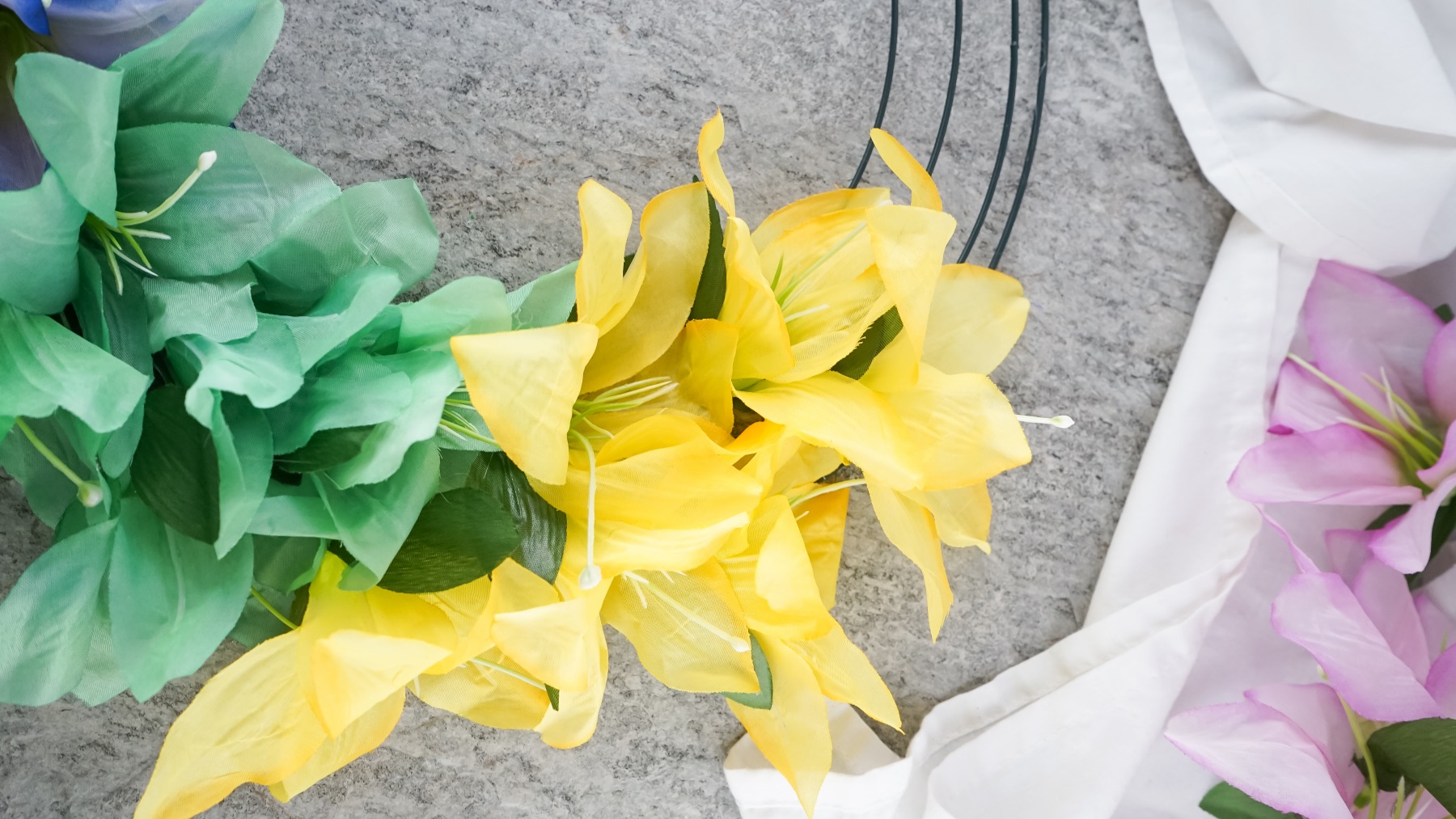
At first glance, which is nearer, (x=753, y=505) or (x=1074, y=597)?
(x=753, y=505)

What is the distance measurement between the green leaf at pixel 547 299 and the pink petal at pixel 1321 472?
35 cm

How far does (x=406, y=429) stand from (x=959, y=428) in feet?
0.67

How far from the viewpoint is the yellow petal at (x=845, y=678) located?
1.25 feet

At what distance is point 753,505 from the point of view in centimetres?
32

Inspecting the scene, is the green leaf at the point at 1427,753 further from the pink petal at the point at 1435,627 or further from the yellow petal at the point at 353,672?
the yellow petal at the point at 353,672

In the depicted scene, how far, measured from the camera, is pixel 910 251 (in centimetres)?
32

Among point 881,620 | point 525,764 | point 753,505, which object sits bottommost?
point 525,764

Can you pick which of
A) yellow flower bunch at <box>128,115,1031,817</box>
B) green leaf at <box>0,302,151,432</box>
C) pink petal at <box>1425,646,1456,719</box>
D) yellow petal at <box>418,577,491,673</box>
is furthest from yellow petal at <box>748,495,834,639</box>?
pink petal at <box>1425,646,1456,719</box>

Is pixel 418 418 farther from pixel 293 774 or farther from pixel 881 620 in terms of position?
pixel 881 620

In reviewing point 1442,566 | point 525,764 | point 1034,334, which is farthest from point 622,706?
point 1442,566

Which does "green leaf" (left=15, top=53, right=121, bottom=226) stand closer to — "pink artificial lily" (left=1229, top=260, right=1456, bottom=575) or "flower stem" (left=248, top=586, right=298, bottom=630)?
"flower stem" (left=248, top=586, right=298, bottom=630)

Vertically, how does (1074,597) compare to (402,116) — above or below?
below

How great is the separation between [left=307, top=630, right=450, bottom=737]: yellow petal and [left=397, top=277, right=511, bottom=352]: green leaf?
10 centimetres

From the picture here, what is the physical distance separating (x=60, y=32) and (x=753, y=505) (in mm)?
264
